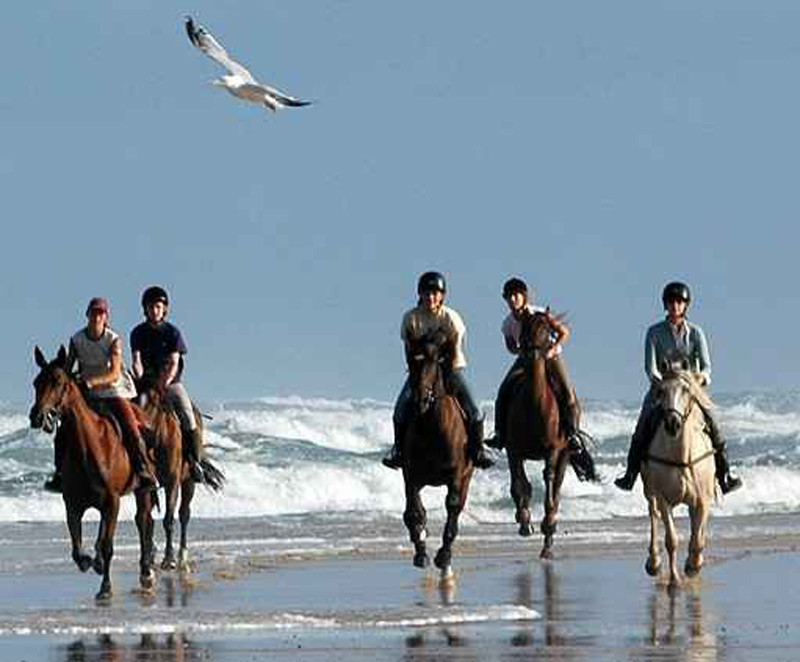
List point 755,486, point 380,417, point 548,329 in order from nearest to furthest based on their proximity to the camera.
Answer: point 548,329 < point 755,486 < point 380,417

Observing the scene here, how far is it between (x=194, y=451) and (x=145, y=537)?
262 cm

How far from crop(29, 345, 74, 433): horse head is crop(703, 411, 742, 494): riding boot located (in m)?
5.33

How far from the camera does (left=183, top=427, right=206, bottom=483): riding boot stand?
2627 centimetres

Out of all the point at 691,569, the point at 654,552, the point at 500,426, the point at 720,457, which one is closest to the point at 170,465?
the point at 500,426

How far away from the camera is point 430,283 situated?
74.0ft

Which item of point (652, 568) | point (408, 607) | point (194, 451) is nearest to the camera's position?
point (408, 607)

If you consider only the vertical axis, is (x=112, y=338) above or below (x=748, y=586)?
above

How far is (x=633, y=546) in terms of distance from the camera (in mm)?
30391

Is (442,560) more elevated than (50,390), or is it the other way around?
(50,390)

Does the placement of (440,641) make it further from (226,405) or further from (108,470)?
(226,405)

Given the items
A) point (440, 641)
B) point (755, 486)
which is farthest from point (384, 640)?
point (755, 486)

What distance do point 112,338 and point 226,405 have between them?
7533 cm

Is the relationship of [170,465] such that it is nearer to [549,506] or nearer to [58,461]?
[58,461]

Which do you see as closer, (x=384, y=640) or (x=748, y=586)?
(x=384, y=640)
